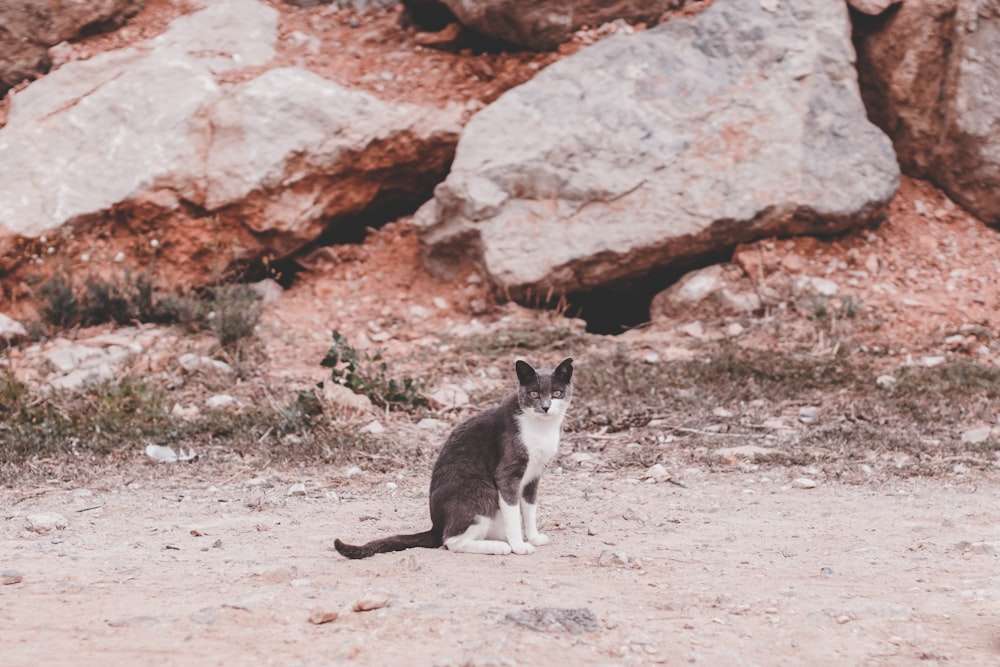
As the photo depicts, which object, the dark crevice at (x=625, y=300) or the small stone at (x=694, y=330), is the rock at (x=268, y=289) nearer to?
the dark crevice at (x=625, y=300)

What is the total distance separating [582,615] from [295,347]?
5306mm

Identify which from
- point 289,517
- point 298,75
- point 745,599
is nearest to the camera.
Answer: point 745,599

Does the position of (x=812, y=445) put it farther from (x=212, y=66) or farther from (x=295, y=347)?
(x=212, y=66)

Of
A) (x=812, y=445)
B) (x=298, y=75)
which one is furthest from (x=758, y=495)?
(x=298, y=75)

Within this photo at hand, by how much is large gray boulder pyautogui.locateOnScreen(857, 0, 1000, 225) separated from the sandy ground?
15.5ft

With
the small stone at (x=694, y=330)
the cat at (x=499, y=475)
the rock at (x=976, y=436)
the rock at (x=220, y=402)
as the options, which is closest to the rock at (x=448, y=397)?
the rock at (x=220, y=402)

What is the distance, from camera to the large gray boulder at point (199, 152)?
8.59m

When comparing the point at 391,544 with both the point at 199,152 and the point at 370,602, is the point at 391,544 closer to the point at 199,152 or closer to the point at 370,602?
the point at 370,602

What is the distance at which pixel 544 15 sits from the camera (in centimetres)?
937

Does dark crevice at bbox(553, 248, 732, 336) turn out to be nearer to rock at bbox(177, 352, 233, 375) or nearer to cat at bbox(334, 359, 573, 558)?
rock at bbox(177, 352, 233, 375)

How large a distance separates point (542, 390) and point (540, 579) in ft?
2.87

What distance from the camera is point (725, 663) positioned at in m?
2.96

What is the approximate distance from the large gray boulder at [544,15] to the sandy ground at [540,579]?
17.6ft

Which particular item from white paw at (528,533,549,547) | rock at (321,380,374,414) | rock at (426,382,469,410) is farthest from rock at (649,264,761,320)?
white paw at (528,533,549,547)
